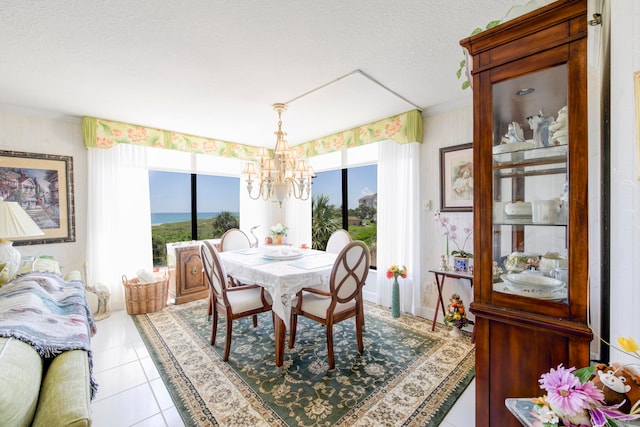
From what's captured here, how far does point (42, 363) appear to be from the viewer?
0.92 metres

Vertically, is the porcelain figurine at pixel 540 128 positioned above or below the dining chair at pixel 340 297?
above

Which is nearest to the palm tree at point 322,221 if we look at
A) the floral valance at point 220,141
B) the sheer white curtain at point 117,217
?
the floral valance at point 220,141

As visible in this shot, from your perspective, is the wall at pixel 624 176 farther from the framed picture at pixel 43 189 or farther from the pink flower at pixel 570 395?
the framed picture at pixel 43 189

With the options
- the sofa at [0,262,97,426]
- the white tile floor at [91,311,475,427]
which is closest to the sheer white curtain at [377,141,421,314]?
the white tile floor at [91,311,475,427]

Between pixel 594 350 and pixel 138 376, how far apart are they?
9.38 ft

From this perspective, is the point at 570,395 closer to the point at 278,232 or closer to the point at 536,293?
the point at 536,293

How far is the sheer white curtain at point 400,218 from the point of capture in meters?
3.22

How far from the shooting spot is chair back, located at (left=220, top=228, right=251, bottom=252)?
3656 mm

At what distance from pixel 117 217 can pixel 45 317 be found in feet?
8.97

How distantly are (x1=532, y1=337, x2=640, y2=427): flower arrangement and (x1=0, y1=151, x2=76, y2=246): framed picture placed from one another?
4.42 m

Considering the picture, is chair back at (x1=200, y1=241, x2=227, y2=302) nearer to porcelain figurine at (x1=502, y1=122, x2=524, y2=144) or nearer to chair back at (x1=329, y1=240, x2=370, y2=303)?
chair back at (x1=329, y1=240, x2=370, y2=303)

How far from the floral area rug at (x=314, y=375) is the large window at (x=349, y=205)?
1624mm

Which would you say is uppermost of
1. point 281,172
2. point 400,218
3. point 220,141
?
point 220,141

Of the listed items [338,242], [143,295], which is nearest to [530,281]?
[338,242]
